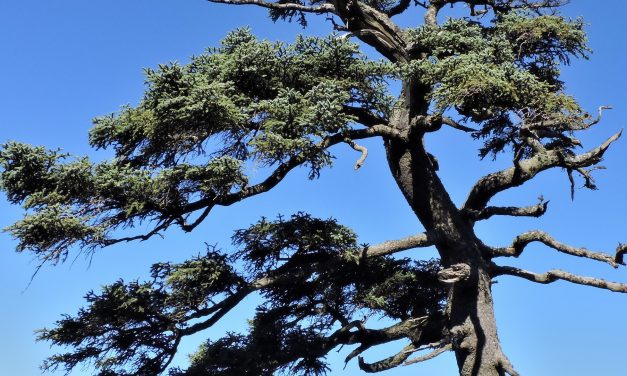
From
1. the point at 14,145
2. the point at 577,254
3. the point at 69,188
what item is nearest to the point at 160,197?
the point at 69,188

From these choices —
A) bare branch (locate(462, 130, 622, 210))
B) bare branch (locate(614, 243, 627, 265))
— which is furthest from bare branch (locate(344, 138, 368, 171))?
bare branch (locate(614, 243, 627, 265))

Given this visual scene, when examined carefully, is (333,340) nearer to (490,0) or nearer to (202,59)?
(202,59)

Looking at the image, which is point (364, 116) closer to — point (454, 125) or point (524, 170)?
point (454, 125)

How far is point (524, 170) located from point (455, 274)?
2457 millimetres

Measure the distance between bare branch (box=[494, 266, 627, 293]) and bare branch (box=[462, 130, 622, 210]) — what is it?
4.50 ft

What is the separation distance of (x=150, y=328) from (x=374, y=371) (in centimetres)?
417

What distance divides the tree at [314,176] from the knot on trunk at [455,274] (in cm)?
3

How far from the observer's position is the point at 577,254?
13.2 metres

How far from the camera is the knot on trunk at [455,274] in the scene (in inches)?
493

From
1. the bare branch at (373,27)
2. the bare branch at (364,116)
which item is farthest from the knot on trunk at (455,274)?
the bare branch at (373,27)

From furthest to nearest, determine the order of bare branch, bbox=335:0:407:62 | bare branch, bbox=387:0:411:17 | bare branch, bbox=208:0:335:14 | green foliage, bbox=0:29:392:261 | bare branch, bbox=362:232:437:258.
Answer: bare branch, bbox=387:0:411:17
bare branch, bbox=208:0:335:14
bare branch, bbox=335:0:407:62
bare branch, bbox=362:232:437:258
green foliage, bbox=0:29:392:261

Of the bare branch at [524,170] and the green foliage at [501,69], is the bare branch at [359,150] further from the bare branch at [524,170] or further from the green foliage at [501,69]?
the bare branch at [524,170]

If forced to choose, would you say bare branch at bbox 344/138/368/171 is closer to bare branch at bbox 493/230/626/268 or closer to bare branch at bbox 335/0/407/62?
bare branch at bbox 335/0/407/62

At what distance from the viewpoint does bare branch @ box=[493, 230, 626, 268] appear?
500 inches
